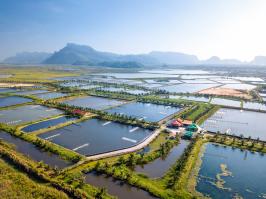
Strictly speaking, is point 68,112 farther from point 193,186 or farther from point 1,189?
point 193,186

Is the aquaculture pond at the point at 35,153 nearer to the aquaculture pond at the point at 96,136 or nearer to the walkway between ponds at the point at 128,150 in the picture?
the aquaculture pond at the point at 96,136

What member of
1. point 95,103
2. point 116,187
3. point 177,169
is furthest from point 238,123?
point 95,103

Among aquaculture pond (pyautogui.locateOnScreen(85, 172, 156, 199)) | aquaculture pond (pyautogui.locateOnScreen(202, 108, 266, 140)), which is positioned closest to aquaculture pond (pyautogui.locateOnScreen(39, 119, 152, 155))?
aquaculture pond (pyautogui.locateOnScreen(85, 172, 156, 199))

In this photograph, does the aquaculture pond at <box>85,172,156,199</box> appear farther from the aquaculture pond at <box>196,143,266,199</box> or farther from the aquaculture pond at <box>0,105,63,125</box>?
the aquaculture pond at <box>0,105,63,125</box>

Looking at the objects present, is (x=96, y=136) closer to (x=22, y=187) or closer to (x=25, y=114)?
(x=22, y=187)

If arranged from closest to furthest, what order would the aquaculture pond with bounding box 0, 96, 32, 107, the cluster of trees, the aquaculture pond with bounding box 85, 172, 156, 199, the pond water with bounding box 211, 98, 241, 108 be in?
the aquaculture pond with bounding box 85, 172, 156, 199
the cluster of trees
the aquaculture pond with bounding box 0, 96, 32, 107
the pond water with bounding box 211, 98, 241, 108

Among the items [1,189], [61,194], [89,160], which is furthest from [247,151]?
[1,189]

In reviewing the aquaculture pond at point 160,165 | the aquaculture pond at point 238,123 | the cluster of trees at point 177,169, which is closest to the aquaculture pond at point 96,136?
the aquaculture pond at point 160,165
